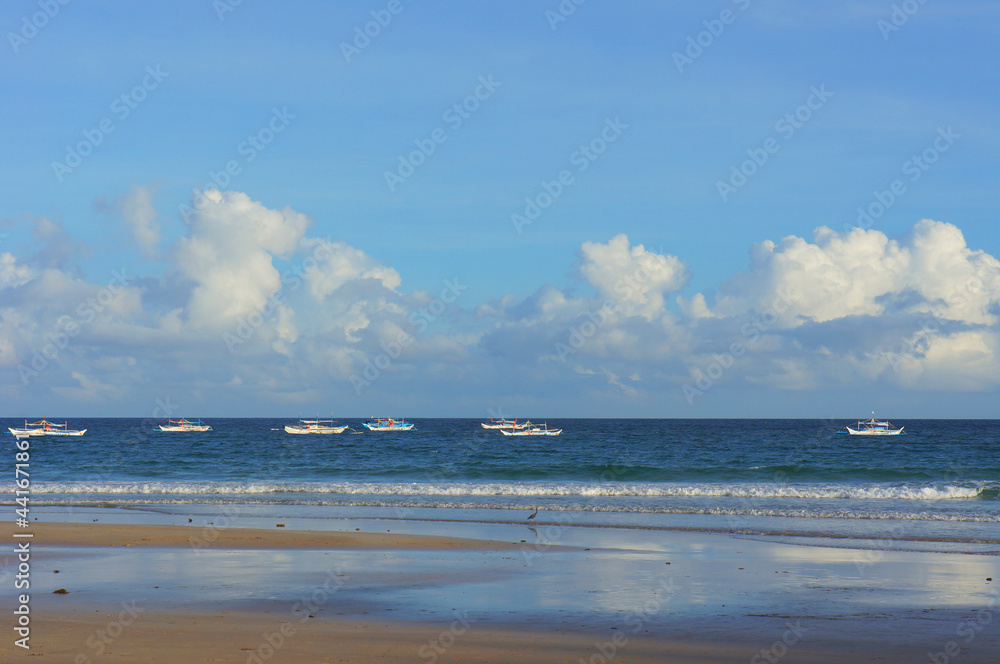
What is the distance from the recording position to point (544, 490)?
36.4m

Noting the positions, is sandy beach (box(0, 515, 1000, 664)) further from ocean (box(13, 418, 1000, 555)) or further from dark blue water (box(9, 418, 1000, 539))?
dark blue water (box(9, 418, 1000, 539))

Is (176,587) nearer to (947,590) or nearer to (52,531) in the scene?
(52,531)

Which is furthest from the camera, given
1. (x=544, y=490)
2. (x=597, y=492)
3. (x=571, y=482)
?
(x=571, y=482)

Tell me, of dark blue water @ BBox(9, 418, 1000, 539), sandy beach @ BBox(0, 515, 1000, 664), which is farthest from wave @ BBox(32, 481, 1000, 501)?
sandy beach @ BBox(0, 515, 1000, 664)

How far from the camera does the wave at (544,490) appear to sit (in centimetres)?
3419

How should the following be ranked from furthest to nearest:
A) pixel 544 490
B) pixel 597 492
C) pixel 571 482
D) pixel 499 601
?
pixel 571 482 < pixel 544 490 < pixel 597 492 < pixel 499 601

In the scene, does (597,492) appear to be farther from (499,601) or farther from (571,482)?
(499,601)

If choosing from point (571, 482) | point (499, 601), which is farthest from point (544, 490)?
point (499, 601)

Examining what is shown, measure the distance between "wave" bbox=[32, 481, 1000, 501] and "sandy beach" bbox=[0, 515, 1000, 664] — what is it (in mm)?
14786

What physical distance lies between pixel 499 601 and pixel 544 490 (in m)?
23.5

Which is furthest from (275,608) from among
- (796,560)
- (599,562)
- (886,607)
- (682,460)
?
(682,460)

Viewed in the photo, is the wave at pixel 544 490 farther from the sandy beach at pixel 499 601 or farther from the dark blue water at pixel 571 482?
the sandy beach at pixel 499 601

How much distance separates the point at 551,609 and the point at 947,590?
22.8 feet

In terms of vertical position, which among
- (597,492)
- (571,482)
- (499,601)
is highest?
(499,601)
